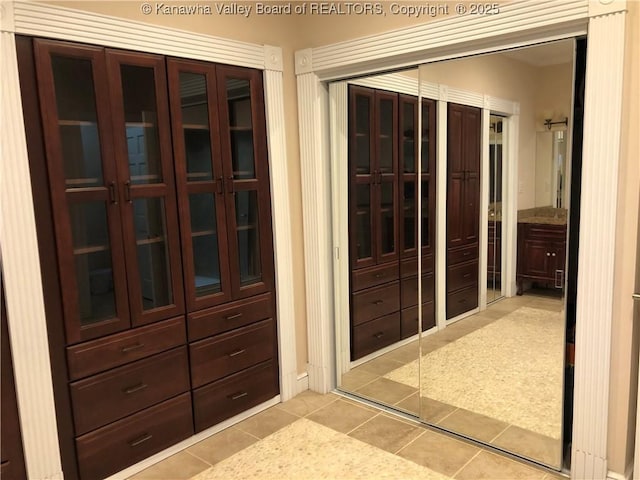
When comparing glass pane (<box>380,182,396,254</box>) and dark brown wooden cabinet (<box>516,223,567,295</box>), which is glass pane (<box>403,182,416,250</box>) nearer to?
glass pane (<box>380,182,396,254</box>)

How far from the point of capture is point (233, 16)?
2.73 metres

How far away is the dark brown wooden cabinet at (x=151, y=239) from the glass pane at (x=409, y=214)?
38.6 inches

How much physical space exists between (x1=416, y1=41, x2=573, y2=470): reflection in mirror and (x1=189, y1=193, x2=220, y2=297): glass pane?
133 cm

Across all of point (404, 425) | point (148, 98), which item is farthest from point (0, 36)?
point (404, 425)

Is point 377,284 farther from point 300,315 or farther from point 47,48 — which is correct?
point 47,48

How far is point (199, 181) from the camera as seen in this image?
2.64 metres

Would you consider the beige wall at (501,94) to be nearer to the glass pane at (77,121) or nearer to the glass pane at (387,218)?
the glass pane at (77,121)

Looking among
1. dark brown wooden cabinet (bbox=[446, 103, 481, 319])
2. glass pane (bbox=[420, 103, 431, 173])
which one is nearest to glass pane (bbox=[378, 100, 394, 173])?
glass pane (bbox=[420, 103, 431, 173])

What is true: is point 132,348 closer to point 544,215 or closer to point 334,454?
point 334,454

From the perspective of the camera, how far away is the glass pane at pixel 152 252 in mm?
2447

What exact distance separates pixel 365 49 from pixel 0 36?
5.63 ft

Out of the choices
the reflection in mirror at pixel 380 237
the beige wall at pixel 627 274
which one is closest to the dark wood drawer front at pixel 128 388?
the reflection in mirror at pixel 380 237

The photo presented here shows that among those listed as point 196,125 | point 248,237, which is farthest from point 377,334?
point 196,125

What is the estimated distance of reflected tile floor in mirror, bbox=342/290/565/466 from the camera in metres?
2.44
